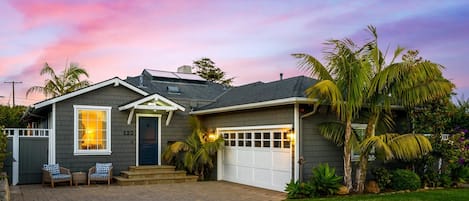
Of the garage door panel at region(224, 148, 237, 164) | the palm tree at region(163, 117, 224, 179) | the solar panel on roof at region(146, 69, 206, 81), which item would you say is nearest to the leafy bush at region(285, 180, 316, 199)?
the garage door panel at region(224, 148, 237, 164)

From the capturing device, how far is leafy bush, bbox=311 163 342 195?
32.4ft

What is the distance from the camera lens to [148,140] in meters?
14.6

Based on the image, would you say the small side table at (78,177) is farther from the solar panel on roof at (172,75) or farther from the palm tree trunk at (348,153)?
the palm tree trunk at (348,153)

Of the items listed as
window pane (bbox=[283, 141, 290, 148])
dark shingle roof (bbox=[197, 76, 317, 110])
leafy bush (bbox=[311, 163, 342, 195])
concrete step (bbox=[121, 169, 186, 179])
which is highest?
dark shingle roof (bbox=[197, 76, 317, 110])

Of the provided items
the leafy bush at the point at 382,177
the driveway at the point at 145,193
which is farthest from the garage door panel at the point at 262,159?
the leafy bush at the point at 382,177

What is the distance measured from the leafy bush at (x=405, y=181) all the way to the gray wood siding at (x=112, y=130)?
8.28 metres

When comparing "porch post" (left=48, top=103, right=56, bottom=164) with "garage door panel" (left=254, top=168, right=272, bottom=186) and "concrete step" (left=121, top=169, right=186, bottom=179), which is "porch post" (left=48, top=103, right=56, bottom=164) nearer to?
"concrete step" (left=121, top=169, right=186, bottom=179)

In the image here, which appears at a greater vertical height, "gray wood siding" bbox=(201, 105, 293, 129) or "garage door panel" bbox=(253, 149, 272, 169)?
"gray wood siding" bbox=(201, 105, 293, 129)

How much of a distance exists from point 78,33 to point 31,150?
14.2 feet

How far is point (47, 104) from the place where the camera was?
12766mm

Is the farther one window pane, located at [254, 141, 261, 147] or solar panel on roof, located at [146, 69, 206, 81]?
solar panel on roof, located at [146, 69, 206, 81]

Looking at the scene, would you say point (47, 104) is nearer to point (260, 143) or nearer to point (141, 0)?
point (141, 0)

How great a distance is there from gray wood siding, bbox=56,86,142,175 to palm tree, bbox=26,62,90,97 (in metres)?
9.73

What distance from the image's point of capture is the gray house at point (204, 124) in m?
11.0
